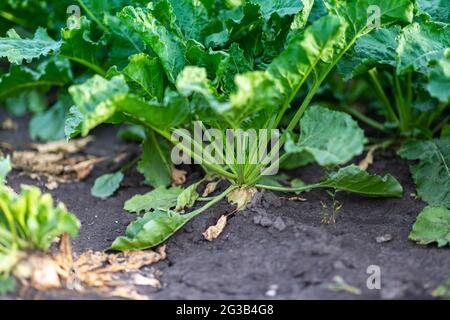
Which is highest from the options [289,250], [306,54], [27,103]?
[27,103]

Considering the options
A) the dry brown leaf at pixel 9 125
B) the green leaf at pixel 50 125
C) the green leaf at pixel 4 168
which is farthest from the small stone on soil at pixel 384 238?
the dry brown leaf at pixel 9 125

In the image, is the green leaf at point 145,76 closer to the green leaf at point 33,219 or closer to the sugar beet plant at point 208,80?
the sugar beet plant at point 208,80

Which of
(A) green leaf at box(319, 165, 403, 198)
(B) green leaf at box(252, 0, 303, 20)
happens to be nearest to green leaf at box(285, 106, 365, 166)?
(A) green leaf at box(319, 165, 403, 198)

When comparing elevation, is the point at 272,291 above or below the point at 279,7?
below

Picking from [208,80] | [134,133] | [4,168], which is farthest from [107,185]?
[208,80]

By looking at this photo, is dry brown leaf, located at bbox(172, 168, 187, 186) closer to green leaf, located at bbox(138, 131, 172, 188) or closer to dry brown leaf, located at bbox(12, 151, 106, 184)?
green leaf, located at bbox(138, 131, 172, 188)

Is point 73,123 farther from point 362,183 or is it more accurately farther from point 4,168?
point 362,183

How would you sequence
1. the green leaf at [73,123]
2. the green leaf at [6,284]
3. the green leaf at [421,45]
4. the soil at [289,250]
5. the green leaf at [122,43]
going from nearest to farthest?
1. the green leaf at [6,284]
2. the soil at [289,250]
3. the green leaf at [421,45]
4. the green leaf at [73,123]
5. the green leaf at [122,43]

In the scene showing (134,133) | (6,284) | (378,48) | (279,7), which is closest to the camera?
(6,284)
